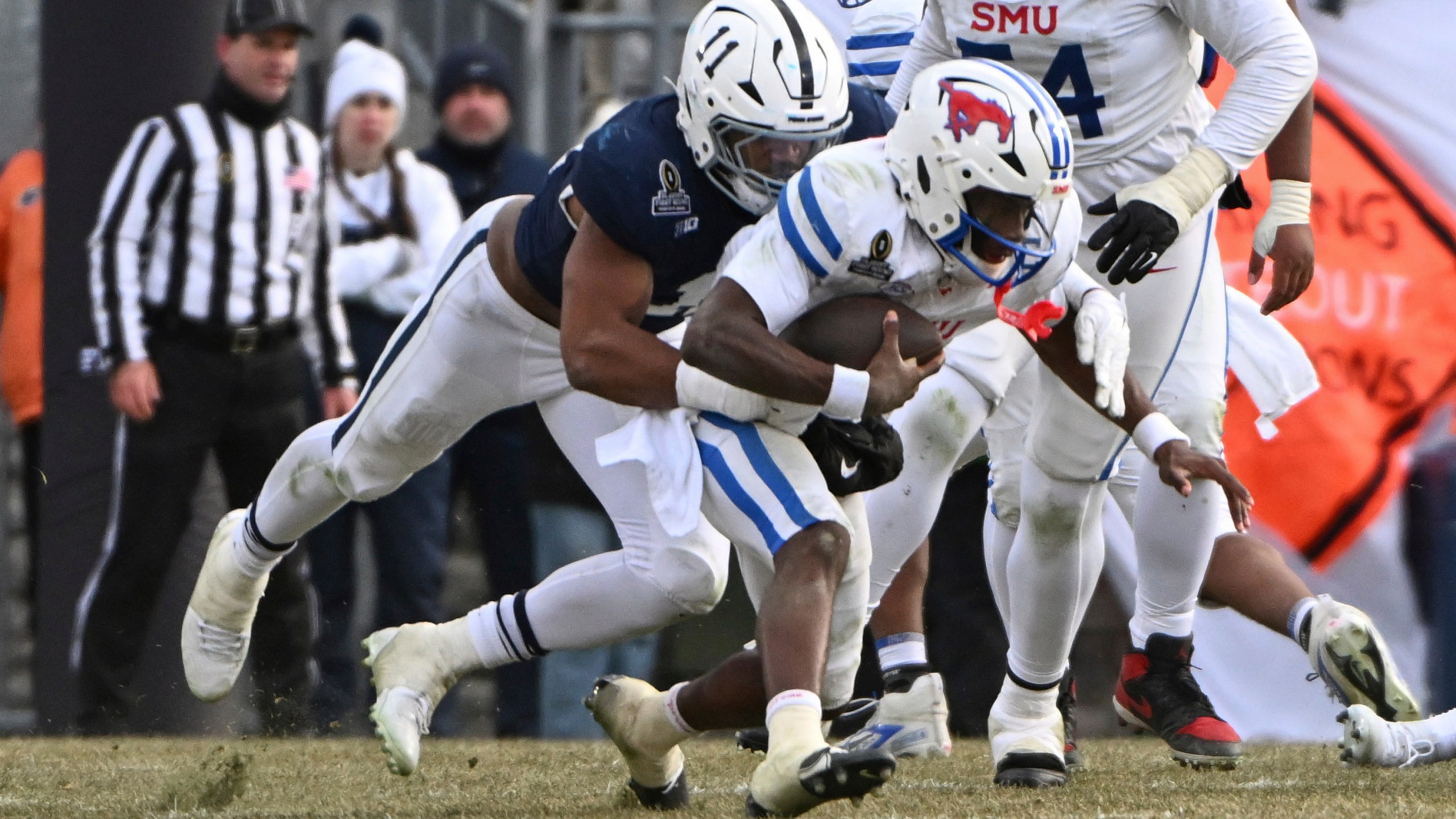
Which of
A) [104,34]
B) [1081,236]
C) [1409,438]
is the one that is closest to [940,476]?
[1081,236]

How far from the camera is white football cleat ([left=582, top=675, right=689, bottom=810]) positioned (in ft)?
12.7

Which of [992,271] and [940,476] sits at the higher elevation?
[992,271]

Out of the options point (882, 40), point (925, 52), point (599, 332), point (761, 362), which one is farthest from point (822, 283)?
point (882, 40)

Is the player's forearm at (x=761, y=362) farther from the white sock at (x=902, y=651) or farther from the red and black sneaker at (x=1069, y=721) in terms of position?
the white sock at (x=902, y=651)

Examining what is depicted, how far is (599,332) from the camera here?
3.88m

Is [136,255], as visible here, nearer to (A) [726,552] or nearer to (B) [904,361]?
(A) [726,552]

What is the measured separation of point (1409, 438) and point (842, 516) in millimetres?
2832

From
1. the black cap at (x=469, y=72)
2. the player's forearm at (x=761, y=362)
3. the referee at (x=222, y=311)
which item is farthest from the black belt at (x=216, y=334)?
the player's forearm at (x=761, y=362)

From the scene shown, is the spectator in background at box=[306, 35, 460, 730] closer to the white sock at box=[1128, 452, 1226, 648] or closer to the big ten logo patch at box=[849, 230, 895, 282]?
the white sock at box=[1128, 452, 1226, 648]

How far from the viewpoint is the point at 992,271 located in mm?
3645

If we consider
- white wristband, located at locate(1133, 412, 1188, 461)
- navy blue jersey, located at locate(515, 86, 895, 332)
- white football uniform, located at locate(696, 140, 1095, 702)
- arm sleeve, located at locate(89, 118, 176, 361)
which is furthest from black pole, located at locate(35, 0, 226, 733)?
white wristband, located at locate(1133, 412, 1188, 461)

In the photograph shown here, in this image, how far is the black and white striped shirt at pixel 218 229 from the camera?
229 inches

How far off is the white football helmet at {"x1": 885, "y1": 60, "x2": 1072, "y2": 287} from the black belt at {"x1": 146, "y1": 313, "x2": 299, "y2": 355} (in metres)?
2.66

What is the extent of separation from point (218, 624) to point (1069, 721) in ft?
6.38
